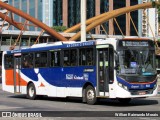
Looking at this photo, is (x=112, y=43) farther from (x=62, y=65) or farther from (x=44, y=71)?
(x=44, y=71)

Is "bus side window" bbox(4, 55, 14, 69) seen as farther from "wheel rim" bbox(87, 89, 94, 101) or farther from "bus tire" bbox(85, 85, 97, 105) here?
"wheel rim" bbox(87, 89, 94, 101)

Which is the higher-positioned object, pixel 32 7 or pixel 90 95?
A: pixel 32 7

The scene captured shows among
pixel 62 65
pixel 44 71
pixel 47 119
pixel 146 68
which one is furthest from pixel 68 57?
pixel 47 119

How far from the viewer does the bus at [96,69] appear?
61.7 ft

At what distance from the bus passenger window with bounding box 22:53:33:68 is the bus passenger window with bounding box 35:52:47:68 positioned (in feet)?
1.74

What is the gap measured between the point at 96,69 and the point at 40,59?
4955mm

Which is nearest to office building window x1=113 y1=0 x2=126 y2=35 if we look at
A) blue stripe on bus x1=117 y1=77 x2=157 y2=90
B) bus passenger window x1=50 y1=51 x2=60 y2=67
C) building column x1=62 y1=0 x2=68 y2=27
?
building column x1=62 y1=0 x2=68 y2=27

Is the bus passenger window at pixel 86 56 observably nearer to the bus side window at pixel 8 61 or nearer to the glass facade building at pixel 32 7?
the bus side window at pixel 8 61

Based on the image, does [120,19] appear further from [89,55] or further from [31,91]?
[89,55]

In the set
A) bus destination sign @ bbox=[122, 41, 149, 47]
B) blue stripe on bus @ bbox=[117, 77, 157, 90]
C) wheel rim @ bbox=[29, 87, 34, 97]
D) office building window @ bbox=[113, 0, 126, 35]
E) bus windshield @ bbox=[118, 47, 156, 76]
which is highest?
office building window @ bbox=[113, 0, 126, 35]

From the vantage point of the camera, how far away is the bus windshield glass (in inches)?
740

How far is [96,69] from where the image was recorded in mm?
19609

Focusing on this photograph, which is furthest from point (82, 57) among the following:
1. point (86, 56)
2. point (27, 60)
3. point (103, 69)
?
point (27, 60)

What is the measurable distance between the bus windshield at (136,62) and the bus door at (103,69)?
53 cm
